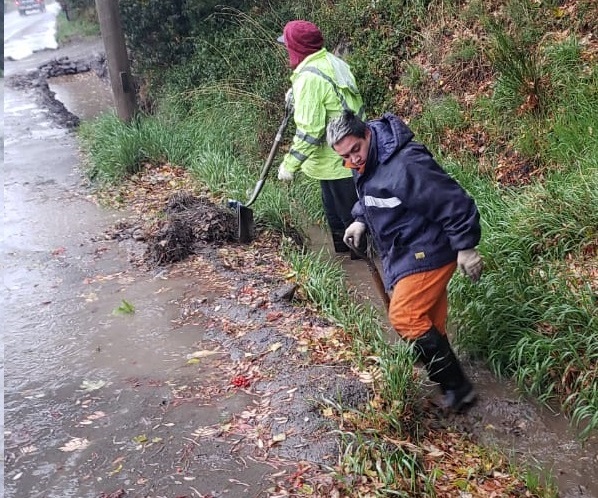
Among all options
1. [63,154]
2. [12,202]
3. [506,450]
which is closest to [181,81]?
[63,154]

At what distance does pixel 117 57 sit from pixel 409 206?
→ 7912mm

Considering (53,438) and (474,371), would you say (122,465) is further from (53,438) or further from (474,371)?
(474,371)

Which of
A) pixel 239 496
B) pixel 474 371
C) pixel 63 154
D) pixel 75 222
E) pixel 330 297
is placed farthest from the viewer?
pixel 63 154

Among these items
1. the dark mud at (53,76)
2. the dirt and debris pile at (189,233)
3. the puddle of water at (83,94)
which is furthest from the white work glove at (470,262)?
the puddle of water at (83,94)

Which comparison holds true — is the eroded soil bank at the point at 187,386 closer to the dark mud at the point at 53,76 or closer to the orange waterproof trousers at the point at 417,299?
the orange waterproof trousers at the point at 417,299

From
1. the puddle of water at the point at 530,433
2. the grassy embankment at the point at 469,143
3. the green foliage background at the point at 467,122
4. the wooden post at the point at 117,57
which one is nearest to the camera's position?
the puddle of water at the point at 530,433

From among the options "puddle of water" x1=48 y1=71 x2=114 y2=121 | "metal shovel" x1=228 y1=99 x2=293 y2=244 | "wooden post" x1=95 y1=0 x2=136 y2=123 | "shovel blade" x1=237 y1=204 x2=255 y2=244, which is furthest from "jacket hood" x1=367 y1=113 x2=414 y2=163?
"puddle of water" x1=48 y1=71 x2=114 y2=121

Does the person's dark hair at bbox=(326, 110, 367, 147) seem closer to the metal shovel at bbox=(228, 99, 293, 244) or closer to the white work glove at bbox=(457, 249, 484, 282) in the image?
the white work glove at bbox=(457, 249, 484, 282)

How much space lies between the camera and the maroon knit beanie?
546 centimetres

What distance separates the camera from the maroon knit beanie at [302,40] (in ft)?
17.9

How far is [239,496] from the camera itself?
3332 millimetres

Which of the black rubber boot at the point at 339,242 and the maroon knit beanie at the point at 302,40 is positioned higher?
the maroon knit beanie at the point at 302,40

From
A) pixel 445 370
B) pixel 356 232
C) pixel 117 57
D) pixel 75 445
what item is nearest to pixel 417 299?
pixel 445 370

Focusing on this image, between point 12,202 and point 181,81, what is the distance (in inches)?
145
